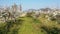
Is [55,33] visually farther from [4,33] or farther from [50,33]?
[4,33]

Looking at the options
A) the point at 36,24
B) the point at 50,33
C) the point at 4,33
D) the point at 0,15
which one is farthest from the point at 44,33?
the point at 0,15

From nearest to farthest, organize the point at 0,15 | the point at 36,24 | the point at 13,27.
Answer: the point at 13,27 < the point at 36,24 < the point at 0,15

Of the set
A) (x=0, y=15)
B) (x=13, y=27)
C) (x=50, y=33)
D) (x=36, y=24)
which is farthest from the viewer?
(x=0, y=15)

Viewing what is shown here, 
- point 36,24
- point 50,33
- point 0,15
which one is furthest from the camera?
point 0,15

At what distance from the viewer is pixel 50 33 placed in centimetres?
1065

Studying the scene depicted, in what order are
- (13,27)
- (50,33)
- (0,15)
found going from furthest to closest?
(0,15)
(13,27)
(50,33)

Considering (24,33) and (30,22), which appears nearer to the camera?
(24,33)

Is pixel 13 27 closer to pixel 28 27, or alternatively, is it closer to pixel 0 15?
pixel 28 27

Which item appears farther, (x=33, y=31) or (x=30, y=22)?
(x=30, y=22)

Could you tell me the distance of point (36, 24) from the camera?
41.5 feet

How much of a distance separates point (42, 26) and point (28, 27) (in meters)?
1.19

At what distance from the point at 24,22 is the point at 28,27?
1262mm

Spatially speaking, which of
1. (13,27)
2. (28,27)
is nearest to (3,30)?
(13,27)

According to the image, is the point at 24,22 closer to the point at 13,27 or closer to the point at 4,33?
the point at 13,27
